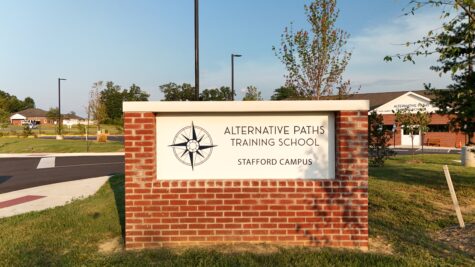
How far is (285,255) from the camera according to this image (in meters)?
4.88

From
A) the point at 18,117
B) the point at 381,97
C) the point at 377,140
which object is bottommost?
the point at 377,140

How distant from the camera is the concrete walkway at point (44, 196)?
882cm

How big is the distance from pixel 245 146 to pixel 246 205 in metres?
0.84

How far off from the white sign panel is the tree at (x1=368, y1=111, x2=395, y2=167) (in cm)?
784

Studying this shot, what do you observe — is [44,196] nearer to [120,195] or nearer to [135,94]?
[120,195]

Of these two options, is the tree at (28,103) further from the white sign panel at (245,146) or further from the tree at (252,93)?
the white sign panel at (245,146)

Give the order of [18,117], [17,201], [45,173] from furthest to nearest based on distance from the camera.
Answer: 1. [18,117]
2. [45,173]
3. [17,201]

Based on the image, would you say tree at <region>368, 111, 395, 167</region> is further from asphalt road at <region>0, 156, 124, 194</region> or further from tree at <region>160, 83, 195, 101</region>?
tree at <region>160, 83, 195, 101</region>

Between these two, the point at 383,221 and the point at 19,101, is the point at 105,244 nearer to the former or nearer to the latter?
the point at 383,221

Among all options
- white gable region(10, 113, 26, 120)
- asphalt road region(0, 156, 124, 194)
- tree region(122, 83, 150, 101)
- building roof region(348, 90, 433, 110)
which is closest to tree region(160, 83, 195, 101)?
tree region(122, 83, 150, 101)

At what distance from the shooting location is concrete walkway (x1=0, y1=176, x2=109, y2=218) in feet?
28.9

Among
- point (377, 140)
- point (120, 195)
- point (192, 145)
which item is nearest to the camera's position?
point (192, 145)

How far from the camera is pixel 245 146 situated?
5531 millimetres

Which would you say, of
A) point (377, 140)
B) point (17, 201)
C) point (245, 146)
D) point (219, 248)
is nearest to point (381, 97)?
point (377, 140)
